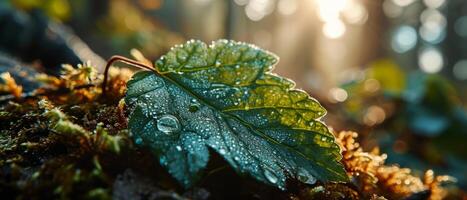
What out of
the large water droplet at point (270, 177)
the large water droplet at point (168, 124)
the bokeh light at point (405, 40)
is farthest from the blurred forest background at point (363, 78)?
the bokeh light at point (405, 40)

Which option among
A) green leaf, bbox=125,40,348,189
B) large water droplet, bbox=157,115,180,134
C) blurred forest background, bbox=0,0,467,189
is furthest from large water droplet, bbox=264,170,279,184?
blurred forest background, bbox=0,0,467,189

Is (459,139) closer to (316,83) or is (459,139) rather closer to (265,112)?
(316,83)

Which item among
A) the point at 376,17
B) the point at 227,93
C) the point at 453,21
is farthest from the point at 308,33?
the point at 227,93

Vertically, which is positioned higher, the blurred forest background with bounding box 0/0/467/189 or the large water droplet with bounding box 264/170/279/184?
the blurred forest background with bounding box 0/0/467/189

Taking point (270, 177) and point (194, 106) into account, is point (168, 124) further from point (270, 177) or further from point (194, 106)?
point (270, 177)

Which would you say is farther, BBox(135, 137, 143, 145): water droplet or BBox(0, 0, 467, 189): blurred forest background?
BBox(0, 0, 467, 189): blurred forest background

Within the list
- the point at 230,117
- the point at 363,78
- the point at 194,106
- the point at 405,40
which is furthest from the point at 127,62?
the point at 405,40

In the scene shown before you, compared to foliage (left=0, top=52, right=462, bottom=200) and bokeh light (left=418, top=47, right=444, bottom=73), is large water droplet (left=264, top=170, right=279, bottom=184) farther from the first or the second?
bokeh light (left=418, top=47, right=444, bottom=73)
